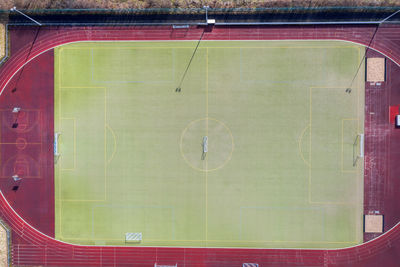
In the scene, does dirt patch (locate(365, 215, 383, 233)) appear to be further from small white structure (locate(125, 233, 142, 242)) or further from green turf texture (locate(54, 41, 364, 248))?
small white structure (locate(125, 233, 142, 242))

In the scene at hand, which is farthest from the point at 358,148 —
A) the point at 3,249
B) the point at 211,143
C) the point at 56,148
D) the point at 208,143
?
the point at 3,249

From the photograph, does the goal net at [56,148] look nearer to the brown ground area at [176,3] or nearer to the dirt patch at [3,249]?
the dirt patch at [3,249]

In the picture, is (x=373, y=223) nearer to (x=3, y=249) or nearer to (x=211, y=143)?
(x=211, y=143)

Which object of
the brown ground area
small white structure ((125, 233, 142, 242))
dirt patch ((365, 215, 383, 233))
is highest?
the brown ground area

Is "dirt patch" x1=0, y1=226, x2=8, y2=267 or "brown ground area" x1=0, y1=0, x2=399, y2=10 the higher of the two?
"brown ground area" x1=0, y1=0, x2=399, y2=10

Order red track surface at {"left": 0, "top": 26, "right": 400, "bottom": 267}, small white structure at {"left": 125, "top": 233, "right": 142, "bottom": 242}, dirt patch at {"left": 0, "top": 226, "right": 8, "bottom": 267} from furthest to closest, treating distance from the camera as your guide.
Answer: dirt patch at {"left": 0, "top": 226, "right": 8, "bottom": 267} < small white structure at {"left": 125, "top": 233, "right": 142, "bottom": 242} < red track surface at {"left": 0, "top": 26, "right": 400, "bottom": 267}

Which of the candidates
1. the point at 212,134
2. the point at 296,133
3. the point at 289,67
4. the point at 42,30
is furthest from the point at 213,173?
the point at 42,30

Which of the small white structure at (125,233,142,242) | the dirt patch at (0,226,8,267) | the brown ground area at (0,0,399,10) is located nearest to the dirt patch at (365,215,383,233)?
the brown ground area at (0,0,399,10)
